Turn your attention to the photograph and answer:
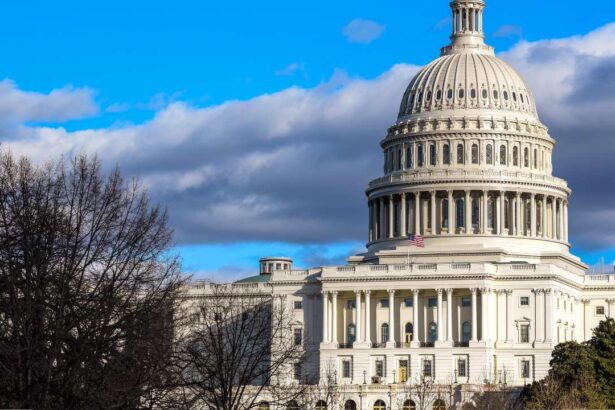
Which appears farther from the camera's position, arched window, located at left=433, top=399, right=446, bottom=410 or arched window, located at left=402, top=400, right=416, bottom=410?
arched window, located at left=402, top=400, right=416, bottom=410

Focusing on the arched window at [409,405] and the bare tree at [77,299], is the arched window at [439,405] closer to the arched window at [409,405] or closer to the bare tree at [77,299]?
the arched window at [409,405]

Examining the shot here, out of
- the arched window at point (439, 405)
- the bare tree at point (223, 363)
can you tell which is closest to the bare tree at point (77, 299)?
the bare tree at point (223, 363)

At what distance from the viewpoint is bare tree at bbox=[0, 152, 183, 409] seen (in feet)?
264

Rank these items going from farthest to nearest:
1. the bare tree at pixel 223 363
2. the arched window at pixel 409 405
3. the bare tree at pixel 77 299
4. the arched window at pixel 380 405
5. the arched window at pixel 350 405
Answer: the arched window at pixel 350 405 < the arched window at pixel 380 405 < the arched window at pixel 409 405 < the bare tree at pixel 223 363 < the bare tree at pixel 77 299

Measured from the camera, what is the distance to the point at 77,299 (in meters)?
83.3

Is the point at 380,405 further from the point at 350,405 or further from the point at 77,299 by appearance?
the point at 77,299

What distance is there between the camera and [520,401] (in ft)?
568

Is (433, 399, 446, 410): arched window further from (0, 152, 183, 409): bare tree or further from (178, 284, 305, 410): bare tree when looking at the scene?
(0, 152, 183, 409): bare tree

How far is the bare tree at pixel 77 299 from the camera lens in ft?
264

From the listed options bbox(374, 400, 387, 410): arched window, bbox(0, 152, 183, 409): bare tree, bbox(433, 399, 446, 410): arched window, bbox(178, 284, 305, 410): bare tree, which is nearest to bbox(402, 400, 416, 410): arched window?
bbox(374, 400, 387, 410): arched window

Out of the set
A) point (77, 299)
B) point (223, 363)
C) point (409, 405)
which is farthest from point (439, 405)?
point (77, 299)

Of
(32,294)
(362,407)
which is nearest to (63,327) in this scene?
(32,294)

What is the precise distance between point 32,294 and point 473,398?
104m

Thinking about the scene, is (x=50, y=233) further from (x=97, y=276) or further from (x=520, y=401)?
(x=520, y=401)
